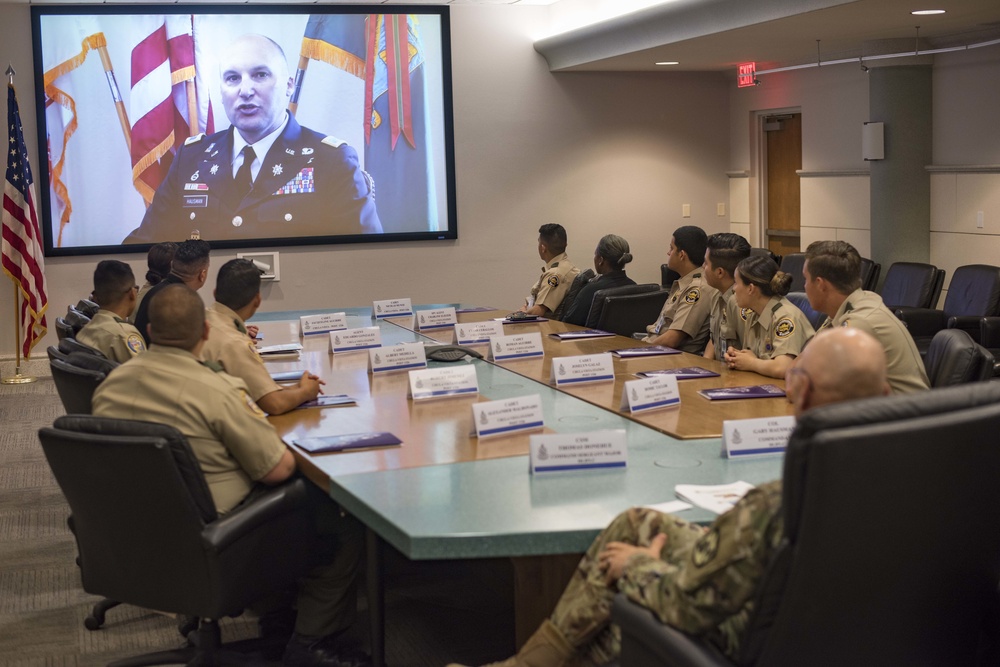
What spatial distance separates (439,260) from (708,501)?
25.7 ft

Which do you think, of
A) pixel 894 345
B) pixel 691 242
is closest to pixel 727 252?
pixel 691 242

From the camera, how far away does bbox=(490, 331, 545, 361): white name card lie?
4.79 m

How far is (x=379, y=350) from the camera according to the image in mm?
4598

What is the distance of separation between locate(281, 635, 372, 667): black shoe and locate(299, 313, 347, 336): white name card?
118 inches

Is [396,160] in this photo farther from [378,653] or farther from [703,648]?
[703,648]

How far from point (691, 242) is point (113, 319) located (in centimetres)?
283

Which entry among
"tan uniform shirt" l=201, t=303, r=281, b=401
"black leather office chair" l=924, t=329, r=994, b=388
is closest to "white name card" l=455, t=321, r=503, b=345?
"tan uniform shirt" l=201, t=303, r=281, b=401

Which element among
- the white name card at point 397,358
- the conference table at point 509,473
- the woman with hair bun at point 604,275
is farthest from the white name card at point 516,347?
the woman with hair bun at point 604,275

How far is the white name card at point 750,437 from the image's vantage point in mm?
2881

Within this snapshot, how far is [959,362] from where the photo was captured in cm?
343

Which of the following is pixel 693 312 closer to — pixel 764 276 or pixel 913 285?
pixel 764 276

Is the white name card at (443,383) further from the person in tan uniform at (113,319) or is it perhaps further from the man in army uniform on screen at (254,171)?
the man in army uniform on screen at (254,171)

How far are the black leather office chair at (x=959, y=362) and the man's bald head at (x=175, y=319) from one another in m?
2.25

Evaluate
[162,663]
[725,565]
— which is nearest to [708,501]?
[725,565]
